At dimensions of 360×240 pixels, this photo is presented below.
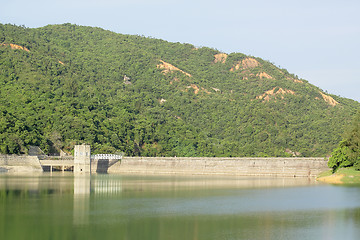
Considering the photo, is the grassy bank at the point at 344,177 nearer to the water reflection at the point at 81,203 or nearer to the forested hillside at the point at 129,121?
the water reflection at the point at 81,203

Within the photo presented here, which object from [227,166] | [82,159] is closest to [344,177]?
[227,166]

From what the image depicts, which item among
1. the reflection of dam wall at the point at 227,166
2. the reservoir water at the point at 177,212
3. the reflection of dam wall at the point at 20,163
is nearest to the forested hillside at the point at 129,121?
the reflection of dam wall at the point at 20,163

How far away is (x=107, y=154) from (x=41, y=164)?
1451cm

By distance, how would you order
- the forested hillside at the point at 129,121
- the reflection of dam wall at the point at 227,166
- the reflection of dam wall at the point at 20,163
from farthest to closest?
the forested hillside at the point at 129,121 < the reflection of dam wall at the point at 20,163 < the reflection of dam wall at the point at 227,166

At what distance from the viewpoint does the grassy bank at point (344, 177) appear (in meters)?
84.9

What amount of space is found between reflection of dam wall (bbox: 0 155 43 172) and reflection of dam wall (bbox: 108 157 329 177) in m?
18.1

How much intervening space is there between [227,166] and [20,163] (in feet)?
134

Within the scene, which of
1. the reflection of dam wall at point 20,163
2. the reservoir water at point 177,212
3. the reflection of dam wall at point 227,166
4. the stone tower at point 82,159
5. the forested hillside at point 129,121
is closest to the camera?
the reservoir water at point 177,212

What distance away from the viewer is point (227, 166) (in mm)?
120312

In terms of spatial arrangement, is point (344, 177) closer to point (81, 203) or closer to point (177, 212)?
point (177, 212)

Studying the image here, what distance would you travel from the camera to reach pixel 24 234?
138 feet

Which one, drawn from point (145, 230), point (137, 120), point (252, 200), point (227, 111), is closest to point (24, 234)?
point (145, 230)

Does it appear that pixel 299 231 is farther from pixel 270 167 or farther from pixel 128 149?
pixel 128 149

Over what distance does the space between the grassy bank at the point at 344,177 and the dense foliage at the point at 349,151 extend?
104 centimetres
